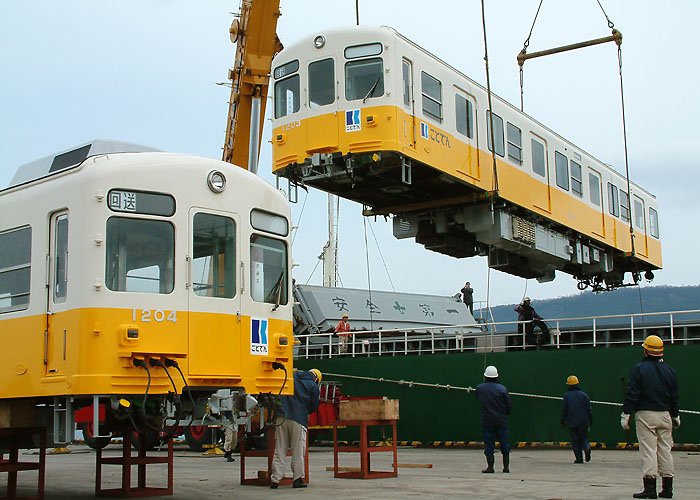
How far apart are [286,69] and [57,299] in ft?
30.5

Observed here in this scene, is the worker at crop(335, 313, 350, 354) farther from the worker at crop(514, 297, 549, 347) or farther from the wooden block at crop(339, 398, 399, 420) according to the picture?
the wooden block at crop(339, 398, 399, 420)

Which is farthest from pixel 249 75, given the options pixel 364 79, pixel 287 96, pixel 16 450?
pixel 16 450

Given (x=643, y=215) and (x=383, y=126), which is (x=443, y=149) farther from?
(x=643, y=215)

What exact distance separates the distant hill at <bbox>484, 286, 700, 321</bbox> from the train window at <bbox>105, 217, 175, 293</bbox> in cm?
15289

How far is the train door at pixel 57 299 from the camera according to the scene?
8.70 metres

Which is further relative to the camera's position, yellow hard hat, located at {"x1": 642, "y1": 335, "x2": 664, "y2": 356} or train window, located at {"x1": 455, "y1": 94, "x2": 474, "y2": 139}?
train window, located at {"x1": 455, "y1": 94, "x2": 474, "y2": 139}

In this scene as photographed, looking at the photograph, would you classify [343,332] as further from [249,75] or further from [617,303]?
[617,303]

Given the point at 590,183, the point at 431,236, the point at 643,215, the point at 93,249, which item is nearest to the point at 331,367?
the point at 431,236


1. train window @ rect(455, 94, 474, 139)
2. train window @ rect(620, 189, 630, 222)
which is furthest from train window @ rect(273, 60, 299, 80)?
train window @ rect(620, 189, 630, 222)

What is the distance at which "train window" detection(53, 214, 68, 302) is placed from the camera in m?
8.86

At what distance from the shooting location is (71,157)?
33.3 feet

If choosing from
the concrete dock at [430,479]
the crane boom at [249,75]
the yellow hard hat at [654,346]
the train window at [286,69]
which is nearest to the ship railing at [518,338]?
the concrete dock at [430,479]

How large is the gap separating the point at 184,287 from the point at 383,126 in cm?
743

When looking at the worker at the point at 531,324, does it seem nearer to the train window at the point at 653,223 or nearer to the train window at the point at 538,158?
the train window at the point at 538,158
